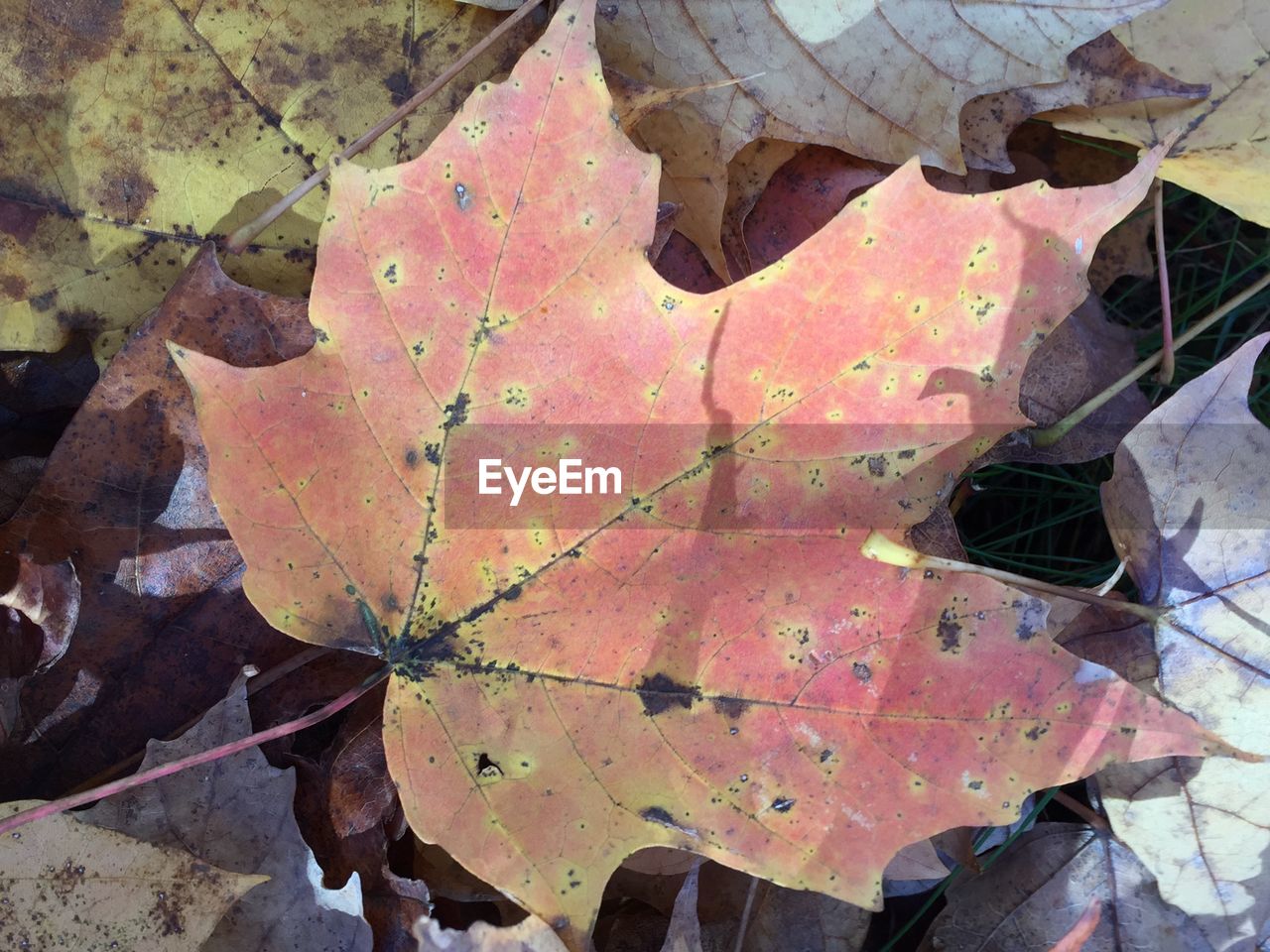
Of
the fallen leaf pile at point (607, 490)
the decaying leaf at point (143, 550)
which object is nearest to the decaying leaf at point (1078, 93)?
the fallen leaf pile at point (607, 490)

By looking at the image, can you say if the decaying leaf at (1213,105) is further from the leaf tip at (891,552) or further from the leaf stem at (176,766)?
the leaf stem at (176,766)

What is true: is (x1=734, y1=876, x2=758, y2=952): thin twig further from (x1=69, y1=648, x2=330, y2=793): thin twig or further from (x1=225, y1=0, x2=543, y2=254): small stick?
(x1=225, y1=0, x2=543, y2=254): small stick

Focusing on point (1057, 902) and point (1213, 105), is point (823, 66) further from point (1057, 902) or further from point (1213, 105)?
point (1057, 902)

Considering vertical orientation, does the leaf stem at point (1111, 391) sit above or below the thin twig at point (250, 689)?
below

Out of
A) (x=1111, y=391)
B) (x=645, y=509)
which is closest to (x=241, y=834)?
(x=645, y=509)

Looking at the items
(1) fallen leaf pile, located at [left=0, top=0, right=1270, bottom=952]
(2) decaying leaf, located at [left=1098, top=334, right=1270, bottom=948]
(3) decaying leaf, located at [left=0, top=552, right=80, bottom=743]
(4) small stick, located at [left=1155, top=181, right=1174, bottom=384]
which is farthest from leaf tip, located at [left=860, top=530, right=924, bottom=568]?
(3) decaying leaf, located at [left=0, top=552, right=80, bottom=743]

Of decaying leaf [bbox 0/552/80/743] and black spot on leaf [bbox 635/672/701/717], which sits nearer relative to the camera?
black spot on leaf [bbox 635/672/701/717]
